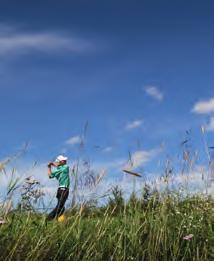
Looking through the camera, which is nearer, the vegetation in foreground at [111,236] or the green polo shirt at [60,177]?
the vegetation in foreground at [111,236]

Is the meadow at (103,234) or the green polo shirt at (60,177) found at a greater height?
the green polo shirt at (60,177)

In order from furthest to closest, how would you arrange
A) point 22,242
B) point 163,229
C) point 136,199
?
point 136,199 → point 163,229 → point 22,242

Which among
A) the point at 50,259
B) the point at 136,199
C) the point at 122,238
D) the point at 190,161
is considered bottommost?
the point at 50,259

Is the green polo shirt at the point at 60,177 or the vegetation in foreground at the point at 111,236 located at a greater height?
the green polo shirt at the point at 60,177

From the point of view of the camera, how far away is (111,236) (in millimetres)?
6445

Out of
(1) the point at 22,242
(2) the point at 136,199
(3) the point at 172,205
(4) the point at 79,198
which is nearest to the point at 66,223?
(4) the point at 79,198

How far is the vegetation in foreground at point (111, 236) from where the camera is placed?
5.67m

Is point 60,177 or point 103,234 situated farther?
point 60,177

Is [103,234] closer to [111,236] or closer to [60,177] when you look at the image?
[111,236]

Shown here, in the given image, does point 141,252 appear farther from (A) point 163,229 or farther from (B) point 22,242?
(B) point 22,242

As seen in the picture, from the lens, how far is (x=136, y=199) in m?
7.45

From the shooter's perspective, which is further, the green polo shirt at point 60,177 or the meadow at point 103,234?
the green polo shirt at point 60,177

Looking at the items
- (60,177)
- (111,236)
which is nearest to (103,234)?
(111,236)

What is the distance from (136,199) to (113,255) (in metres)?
1.49
